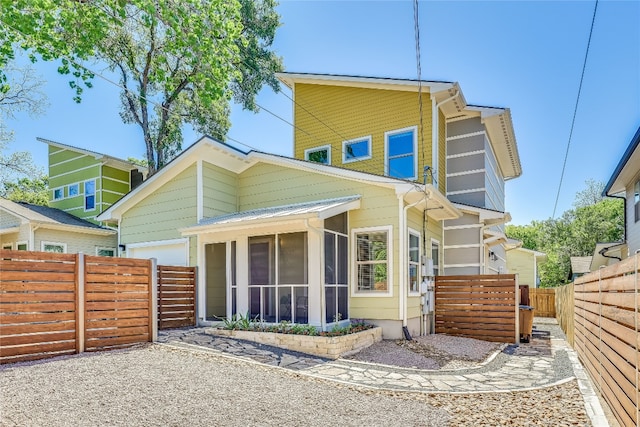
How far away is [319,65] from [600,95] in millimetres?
8653

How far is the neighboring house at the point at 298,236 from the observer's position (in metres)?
8.84

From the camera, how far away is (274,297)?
30.3ft

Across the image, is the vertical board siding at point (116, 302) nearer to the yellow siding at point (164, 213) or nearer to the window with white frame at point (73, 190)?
the yellow siding at point (164, 213)

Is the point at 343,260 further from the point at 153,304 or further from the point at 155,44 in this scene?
the point at 155,44

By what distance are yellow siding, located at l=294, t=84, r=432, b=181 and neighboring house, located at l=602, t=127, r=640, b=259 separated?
4.79 m

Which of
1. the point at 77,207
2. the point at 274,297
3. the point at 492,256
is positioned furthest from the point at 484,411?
the point at 77,207

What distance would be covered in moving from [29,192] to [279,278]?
1197 inches

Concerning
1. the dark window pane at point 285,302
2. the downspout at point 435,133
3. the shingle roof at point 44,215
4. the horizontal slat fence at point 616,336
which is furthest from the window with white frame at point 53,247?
the horizontal slat fence at point 616,336

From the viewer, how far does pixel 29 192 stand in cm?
3070

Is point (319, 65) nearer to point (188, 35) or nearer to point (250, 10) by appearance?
point (188, 35)

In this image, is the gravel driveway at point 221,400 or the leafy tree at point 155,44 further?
the leafy tree at point 155,44

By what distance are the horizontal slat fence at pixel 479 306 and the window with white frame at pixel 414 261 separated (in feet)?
3.34

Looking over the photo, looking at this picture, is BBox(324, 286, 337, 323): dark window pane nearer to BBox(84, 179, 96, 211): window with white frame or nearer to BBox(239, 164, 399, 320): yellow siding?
BBox(239, 164, 399, 320): yellow siding

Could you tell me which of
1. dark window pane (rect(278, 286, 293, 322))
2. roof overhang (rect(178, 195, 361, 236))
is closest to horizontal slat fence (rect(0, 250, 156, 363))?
roof overhang (rect(178, 195, 361, 236))
